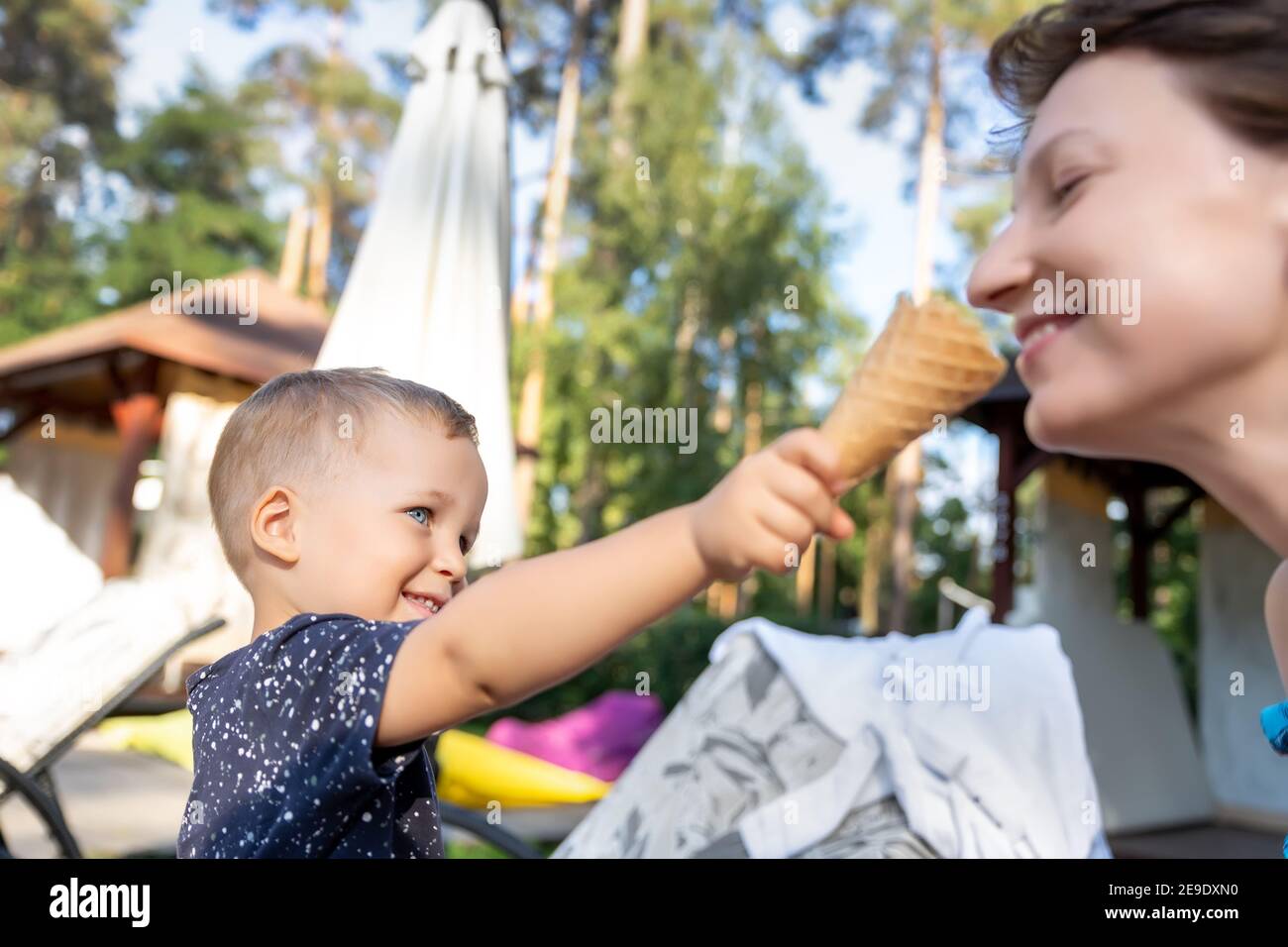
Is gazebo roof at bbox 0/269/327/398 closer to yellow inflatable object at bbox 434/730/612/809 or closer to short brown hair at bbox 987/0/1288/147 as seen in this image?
yellow inflatable object at bbox 434/730/612/809

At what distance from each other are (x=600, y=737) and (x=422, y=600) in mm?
6994

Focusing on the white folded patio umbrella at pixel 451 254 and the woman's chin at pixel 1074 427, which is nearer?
the woman's chin at pixel 1074 427

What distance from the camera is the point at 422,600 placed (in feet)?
3.83

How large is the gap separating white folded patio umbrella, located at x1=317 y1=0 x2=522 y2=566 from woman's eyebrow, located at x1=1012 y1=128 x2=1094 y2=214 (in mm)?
3176

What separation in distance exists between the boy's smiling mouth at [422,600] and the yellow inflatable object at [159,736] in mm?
6452

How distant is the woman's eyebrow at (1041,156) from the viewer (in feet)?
3.50

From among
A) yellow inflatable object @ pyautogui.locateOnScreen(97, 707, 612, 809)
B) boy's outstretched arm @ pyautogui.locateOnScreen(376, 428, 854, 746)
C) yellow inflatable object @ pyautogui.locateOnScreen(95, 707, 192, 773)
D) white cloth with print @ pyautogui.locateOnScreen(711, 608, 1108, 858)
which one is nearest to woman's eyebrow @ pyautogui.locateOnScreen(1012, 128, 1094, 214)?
boy's outstretched arm @ pyautogui.locateOnScreen(376, 428, 854, 746)

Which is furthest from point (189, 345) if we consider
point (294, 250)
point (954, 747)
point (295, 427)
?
point (294, 250)

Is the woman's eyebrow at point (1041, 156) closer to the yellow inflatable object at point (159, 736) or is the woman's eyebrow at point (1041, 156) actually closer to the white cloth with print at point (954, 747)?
the white cloth with print at point (954, 747)

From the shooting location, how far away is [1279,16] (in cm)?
106

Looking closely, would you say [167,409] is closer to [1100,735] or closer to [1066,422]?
[1100,735]

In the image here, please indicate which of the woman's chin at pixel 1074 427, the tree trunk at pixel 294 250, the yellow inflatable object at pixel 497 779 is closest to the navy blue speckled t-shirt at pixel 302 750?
the woman's chin at pixel 1074 427

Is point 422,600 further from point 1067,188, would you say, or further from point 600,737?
point 600,737
